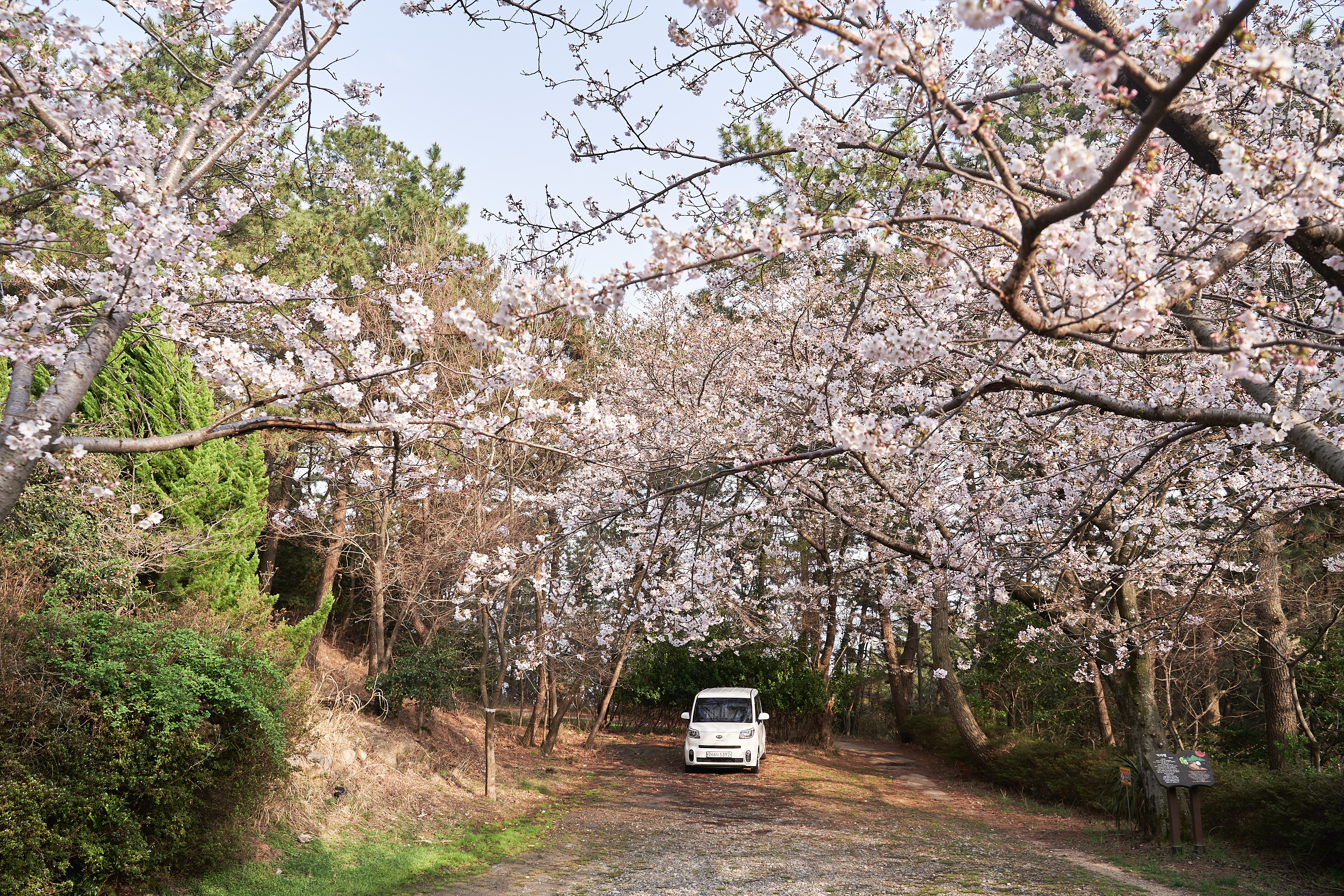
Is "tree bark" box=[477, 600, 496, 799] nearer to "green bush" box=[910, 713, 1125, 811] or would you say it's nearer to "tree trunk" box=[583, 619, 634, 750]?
"tree trunk" box=[583, 619, 634, 750]

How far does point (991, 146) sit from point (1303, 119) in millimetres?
2518

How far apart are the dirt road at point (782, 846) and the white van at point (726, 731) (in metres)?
0.29

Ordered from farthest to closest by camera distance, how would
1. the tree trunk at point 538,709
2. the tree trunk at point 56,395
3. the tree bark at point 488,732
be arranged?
the tree trunk at point 538,709
the tree bark at point 488,732
the tree trunk at point 56,395

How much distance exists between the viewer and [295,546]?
53.5 ft

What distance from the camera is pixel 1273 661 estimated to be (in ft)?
32.2

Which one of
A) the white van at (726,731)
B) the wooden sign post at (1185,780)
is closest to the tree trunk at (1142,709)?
the wooden sign post at (1185,780)

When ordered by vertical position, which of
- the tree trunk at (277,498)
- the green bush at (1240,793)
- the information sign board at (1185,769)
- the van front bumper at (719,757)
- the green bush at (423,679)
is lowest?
the van front bumper at (719,757)

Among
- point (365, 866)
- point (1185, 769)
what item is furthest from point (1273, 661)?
point (365, 866)

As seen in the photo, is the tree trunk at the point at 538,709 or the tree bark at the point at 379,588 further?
the tree trunk at the point at 538,709

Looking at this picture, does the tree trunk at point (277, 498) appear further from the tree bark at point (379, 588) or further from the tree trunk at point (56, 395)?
the tree trunk at point (56, 395)

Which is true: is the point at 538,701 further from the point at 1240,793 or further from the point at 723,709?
the point at 1240,793

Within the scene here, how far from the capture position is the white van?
45.7ft

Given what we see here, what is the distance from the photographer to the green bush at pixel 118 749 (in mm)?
4355

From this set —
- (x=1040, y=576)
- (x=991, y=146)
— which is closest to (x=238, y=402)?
(x=991, y=146)
